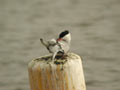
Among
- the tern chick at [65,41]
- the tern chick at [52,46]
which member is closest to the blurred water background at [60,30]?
the tern chick at [65,41]

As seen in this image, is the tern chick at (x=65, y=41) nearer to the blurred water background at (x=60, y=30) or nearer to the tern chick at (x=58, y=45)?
the tern chick at (x=58, y=45)

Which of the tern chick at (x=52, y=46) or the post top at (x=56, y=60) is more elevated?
the tern chick at (x=52, y=46)

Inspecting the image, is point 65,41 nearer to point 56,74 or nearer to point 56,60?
point 56,60

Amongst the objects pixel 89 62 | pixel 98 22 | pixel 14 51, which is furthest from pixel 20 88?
A: pixel 98 22

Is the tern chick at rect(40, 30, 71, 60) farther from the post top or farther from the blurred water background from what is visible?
the blurred water background

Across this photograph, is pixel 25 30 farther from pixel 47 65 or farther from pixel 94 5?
pixel 47 65

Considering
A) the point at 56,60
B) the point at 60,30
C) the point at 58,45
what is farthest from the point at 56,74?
the point at 60,30

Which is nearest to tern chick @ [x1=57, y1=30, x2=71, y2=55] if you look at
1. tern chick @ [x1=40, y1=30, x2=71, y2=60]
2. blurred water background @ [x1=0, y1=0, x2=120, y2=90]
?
tern chick @ [x1=40, y1=30, x2=71, y2=60]
